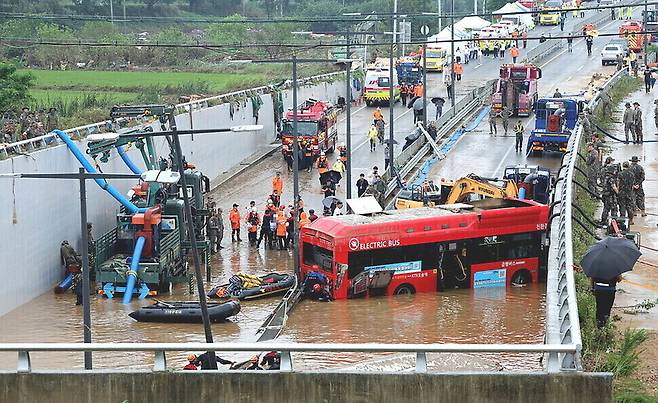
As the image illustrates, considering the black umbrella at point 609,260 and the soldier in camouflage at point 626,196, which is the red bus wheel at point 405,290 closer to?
the soldier in camouflage at point 626,196

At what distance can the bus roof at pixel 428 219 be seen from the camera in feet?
103

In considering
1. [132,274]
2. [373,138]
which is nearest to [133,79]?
[373,138]

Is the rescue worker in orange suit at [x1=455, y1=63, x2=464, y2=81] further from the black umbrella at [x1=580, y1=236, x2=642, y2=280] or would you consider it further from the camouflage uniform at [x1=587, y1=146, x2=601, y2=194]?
the black umbrella at [x1=580, y1=236, x2=642, y2=280]

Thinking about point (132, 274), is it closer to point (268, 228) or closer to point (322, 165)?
point (268, 228)

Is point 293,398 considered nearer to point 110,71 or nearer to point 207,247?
point 207,247

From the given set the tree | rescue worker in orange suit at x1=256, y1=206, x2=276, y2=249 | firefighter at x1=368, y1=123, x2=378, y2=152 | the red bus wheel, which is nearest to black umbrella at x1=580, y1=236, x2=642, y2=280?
the red bus wheel

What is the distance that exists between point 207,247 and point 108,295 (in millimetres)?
3642

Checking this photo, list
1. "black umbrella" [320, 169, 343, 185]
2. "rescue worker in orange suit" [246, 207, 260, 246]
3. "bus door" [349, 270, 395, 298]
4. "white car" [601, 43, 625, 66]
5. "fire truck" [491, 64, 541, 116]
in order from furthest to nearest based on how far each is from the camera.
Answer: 1. "white car" [601, 43, 625, 66]
2. "fire truck" [491, 64, 541, 116]
3. "black umbrella" [320, 169, 343, 185]
4. "rescue worker in orange suit" [246, 207, 260, 246]
5. "bus door" [349, 270, 395, 298]

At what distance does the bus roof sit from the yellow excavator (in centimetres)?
205

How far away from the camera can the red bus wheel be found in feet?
105

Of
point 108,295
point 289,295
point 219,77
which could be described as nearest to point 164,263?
point 108,295

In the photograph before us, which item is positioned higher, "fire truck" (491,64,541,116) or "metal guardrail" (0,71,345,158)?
"metal guardrail" (0,71,345,158)

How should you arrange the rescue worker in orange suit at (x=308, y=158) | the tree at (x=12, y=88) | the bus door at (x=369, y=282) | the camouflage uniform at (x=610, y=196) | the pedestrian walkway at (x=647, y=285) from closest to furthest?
the pedestrian walkway at (x=647, y=285) → the camouflage uniform at (x=610, y=196) → the bus door at (x=369, y=282) → the tree at (x=12, y=88) → the rescue worker in orange suit at (x=308, y=158)

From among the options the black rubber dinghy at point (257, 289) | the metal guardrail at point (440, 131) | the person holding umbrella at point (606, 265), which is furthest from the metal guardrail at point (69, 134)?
the person holding umbrella at point (606, 265)
